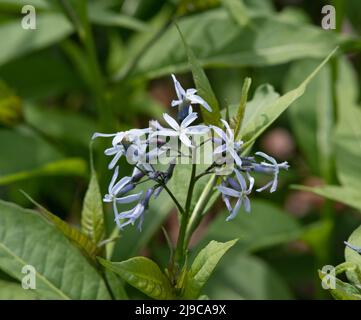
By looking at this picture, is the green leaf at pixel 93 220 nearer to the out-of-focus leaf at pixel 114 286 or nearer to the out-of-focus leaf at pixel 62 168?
the out-of-focus leaf at pixel 114 286

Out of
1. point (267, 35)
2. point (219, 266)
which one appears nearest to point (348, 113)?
point (267, 35)

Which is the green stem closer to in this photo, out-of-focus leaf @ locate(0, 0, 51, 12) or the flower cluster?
the flower cluster

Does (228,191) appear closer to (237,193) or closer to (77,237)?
(237,193)

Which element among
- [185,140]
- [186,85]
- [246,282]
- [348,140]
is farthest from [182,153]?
[186,85]

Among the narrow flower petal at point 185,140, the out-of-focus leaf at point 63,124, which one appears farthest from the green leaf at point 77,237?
the out-of-focus leaf at point 63,124

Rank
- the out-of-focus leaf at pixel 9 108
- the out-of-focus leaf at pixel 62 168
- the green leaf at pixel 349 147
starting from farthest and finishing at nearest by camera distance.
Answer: the out-of-focus leaf at pixel 9 108 < the out-of-focus leaf at pixel 62 168 < the green leaf at pixel 349 147

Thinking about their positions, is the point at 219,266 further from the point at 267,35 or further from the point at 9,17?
the point at 9,17

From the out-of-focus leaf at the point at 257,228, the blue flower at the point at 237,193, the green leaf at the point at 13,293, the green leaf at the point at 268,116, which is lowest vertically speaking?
the out-of-focus leaf at the point at 257,228
